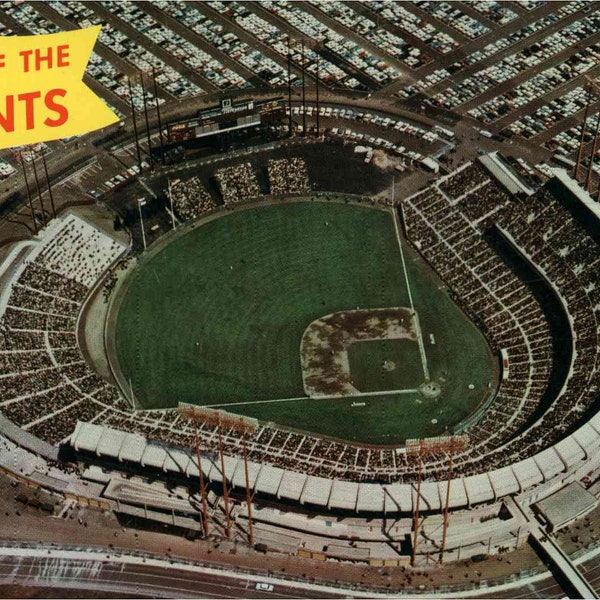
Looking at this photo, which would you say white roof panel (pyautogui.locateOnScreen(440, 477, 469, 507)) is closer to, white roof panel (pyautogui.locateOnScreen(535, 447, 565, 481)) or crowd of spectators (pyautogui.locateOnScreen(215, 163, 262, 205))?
white roof panel (pyautogui.locateOnScreen(535, 447, 565, 481))

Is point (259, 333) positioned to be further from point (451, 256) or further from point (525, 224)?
point (525, 224)

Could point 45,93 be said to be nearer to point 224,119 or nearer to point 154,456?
point 154,456

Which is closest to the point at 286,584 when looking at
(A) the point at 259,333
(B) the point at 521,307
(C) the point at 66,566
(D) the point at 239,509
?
(D) the point at 239,509

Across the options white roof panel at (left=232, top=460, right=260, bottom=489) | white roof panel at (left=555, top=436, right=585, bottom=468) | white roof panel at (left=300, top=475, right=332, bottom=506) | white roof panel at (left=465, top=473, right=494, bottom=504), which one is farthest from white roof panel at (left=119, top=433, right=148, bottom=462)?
white roof panel at (left=555, top=436, right=585, bottom=468)

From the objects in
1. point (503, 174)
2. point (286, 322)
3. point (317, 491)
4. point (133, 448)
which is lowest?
point (317, 491)

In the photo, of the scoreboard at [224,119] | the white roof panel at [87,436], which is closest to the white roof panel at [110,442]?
the white roof panel at [87,436]

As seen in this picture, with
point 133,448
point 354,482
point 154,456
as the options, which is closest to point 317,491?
point 354,482
